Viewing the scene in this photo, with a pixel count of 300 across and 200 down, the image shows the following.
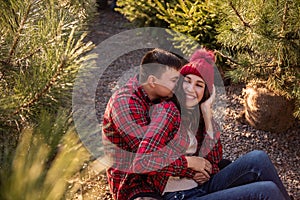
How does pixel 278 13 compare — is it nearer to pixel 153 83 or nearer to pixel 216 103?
pixel 153 83

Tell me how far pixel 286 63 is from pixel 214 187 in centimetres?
96

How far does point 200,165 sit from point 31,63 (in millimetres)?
938

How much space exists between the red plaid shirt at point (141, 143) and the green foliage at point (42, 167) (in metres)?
0.85

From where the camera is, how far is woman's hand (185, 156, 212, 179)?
1828 mm

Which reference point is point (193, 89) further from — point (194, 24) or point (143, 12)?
point (143, 12)

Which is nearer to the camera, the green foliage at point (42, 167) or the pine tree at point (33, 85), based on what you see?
the green foliage at point (42, 167)

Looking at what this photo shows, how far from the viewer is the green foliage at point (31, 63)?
3.68 feet

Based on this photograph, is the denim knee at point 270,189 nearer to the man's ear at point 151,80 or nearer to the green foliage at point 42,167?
the man's ear at point 151,80

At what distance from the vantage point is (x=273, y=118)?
2.96 m

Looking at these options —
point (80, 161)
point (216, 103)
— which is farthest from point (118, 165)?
point (216, 103)

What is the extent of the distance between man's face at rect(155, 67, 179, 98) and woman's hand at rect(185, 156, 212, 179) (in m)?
0.28

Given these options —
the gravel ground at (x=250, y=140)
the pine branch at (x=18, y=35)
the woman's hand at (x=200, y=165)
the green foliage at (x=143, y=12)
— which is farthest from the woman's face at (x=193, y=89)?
the green foliage at (x=143, y=12)

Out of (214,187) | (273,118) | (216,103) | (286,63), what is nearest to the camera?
(214,187)

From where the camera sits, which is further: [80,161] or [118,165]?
[118,165]
